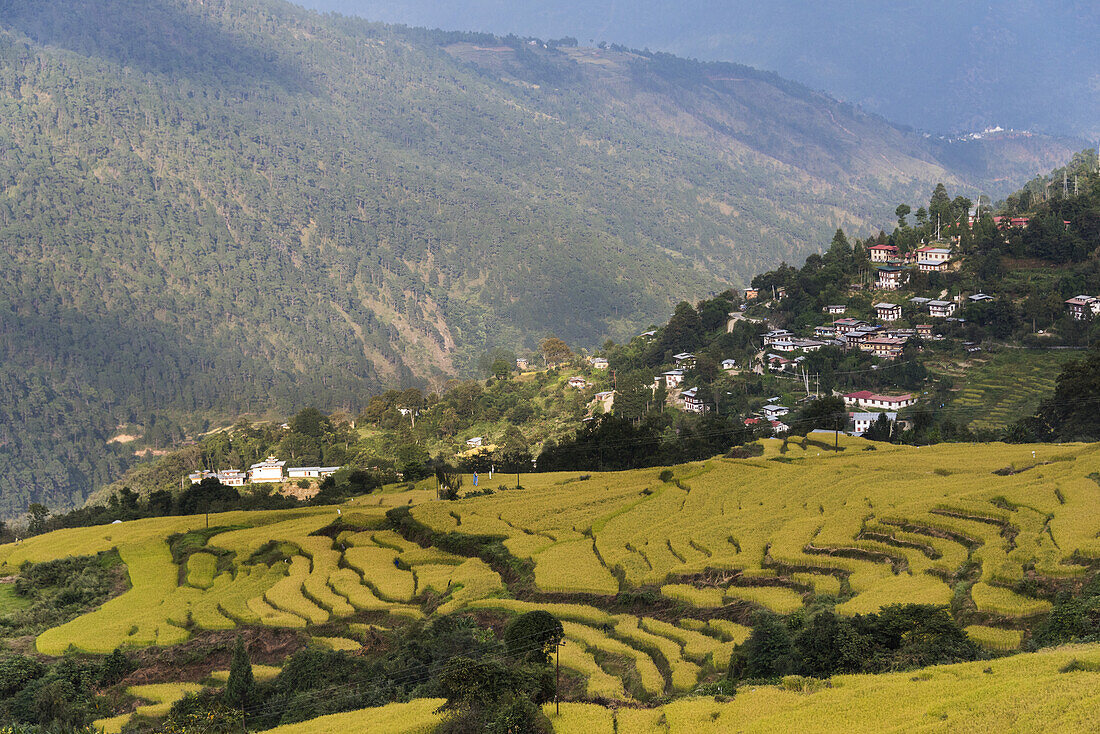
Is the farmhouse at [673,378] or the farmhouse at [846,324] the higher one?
the farmhouse at [846,324]

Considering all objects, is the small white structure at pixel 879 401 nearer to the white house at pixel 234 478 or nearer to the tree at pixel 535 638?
the tree at pixel 535 638

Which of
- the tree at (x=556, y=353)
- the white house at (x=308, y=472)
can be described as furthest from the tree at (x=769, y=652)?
the tree at (x=556, y=353)

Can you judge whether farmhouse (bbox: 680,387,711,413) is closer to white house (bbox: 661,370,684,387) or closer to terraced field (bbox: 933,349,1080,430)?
white house (bbox: 661,370,684,387)

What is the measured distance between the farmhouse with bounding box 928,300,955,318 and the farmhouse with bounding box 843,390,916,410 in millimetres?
16559

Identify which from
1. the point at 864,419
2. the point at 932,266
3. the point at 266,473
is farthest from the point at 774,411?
the point at 266,473

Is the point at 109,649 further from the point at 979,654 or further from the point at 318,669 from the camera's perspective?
the point at 979,654

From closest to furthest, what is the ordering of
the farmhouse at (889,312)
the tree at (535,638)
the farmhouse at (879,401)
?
the tree at (535,638) < the farmhouse at (879,401) < the farmhouse at (889,312)

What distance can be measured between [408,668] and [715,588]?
11.0m

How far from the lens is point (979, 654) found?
2317 cm

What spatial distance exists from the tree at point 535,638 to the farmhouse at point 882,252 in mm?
90334

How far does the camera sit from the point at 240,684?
2731 centimetres

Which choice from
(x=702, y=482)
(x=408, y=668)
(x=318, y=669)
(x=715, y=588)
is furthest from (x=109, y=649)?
(x=702, y=482)

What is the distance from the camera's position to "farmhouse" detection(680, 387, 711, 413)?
86500 millimetres

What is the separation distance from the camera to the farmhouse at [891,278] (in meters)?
98.1
